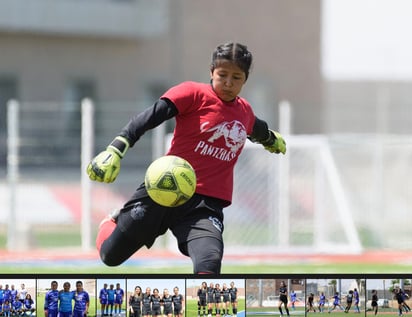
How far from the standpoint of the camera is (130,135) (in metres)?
6.49

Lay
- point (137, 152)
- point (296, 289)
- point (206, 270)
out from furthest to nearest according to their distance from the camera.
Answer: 1. point (137, 152)
2. point (206, 270)
3. point (296, 289)

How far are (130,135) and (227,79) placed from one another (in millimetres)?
614

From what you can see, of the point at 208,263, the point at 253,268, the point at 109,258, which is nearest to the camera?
the point at 208,263

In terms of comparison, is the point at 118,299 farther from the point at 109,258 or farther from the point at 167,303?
the point at 109,258

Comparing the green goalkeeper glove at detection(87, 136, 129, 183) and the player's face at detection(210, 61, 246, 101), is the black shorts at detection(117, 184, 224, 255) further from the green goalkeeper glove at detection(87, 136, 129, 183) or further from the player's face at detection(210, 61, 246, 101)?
the player's face at detection(210, 61, 246, 101)

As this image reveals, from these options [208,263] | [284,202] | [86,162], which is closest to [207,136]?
[208,263]

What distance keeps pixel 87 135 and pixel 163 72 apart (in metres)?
16.2

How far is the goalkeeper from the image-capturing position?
6535 millimetres

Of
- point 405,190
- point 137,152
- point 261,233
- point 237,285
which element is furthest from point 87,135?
point 237,285

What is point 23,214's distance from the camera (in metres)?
18.5

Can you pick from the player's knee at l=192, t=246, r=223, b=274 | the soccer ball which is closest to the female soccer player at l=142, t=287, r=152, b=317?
the player's knee at l=192, t=246, r=223, b=274

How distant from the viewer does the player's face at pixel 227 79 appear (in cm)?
657

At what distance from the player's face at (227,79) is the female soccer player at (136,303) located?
1.98 m

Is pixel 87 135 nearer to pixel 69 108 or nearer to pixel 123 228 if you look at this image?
pixel 69 108
